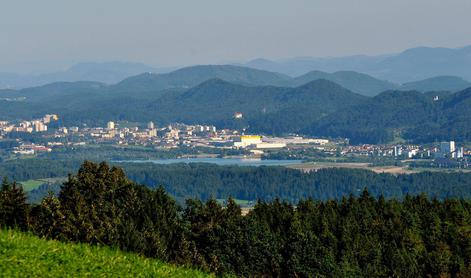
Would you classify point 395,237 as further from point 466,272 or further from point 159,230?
point 159,230

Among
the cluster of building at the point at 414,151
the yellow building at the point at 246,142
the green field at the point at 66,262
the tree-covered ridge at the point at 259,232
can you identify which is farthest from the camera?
the yellow building at the point at 246,142

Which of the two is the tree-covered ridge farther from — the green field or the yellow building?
the yellow building

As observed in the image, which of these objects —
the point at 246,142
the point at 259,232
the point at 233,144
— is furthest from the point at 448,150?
the point at 259,232

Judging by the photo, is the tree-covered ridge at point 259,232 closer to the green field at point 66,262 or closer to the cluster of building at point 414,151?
the green field at point 66,262

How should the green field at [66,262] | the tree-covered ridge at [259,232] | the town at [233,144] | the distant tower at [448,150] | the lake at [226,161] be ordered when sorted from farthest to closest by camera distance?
the town at [233,144]
the distant tower at [448,150]
the lake at [226,161]
the tree-covered ridge at [259,232]
the green field at [66,262]

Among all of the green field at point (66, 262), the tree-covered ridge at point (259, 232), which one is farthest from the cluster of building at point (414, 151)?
the green field at point (66, 262)

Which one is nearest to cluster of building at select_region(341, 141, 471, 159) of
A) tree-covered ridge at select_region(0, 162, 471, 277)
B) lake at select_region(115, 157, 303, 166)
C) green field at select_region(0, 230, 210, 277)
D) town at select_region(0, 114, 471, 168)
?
town at select_region(0, 114, 471, 168)

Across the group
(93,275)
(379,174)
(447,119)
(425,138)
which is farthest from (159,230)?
(447,119)
